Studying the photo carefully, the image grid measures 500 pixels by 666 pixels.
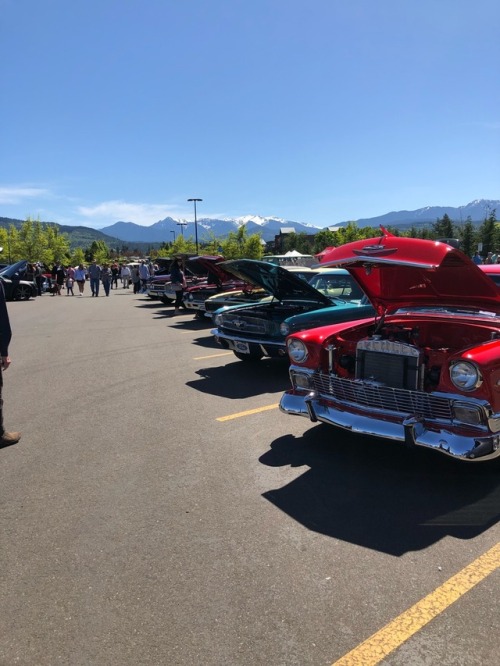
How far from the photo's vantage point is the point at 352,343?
467 centimetres

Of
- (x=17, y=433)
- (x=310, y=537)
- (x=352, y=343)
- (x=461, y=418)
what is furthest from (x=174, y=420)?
(x=461, y=418)

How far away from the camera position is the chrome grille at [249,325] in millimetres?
7164

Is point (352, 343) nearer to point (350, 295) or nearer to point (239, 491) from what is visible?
point (239, 491)

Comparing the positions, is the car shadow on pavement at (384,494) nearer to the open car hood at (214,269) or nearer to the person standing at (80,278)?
the open car hood at (214,269)

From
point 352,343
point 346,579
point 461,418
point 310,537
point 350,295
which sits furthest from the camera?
point 350,295

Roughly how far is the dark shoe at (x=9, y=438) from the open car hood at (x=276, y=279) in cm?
389

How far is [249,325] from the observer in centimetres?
741

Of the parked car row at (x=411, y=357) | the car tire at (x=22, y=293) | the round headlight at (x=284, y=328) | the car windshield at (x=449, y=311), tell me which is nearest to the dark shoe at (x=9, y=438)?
the parked car row at (x=411, y=357)

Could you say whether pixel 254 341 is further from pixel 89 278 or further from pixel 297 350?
pixel 89 278

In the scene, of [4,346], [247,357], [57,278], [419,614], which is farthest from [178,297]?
[57,278]

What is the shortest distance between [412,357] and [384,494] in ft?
3.58

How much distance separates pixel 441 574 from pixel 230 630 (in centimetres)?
119

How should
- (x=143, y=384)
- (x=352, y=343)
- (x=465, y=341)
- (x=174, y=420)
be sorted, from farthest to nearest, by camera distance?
(x=143, y=384) < (x=174, y=420) < (x=352, y=343) < (x=465, y=341)

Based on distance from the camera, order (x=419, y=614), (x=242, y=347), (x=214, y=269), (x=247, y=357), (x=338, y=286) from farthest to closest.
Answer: (x=214, y=269), (x=247, y=357), (x=338, y=286), (x=242, y=347), (x=419, y=614)
